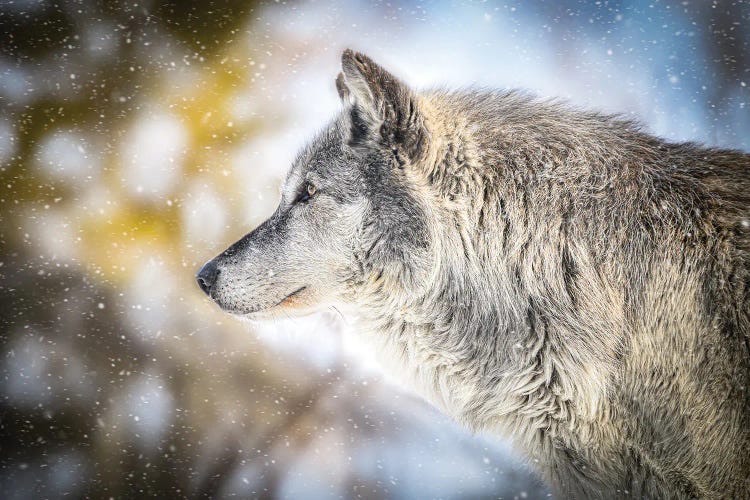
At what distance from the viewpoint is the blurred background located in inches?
235

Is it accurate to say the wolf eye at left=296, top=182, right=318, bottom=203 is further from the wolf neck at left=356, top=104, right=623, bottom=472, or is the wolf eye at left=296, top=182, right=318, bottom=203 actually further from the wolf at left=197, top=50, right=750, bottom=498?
the wolf neck at left=356, top=104, right=623, bottom=472

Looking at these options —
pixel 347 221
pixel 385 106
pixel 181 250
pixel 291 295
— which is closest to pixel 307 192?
pixel 347 221

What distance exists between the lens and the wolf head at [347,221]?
97.0 inches

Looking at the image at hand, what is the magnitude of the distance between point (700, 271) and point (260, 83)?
5.27 meters

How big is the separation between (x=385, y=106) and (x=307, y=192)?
0.59m

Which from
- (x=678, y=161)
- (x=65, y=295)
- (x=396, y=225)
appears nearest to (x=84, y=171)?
(x=65, y=295)

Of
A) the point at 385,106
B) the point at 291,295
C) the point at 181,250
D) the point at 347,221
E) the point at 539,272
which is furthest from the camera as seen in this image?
the point at 181,250

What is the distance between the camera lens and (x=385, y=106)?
2.43 m

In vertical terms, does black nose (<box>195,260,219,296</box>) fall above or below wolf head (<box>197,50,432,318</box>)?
below

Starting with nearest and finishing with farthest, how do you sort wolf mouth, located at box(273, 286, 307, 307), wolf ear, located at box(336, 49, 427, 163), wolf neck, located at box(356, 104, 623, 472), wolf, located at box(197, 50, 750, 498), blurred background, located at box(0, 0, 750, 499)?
wolf, located at box(197, 50, 750, 498), wolf neck, located at box(356, 104, 623, 472), wolf ear, located at box(336, 49, 427, 163), wolf mouth, located at box(273, 286, 307, 307), blurred background, located at box(0, 0, 750, 499)

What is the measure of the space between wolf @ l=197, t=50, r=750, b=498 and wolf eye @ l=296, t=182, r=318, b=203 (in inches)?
0.6

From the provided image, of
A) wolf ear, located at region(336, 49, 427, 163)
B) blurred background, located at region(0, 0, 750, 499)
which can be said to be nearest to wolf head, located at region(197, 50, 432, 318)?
wolf ear, located at region(336, 49, 427, 163)

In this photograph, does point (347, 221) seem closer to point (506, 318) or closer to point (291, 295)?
point (291, 295)

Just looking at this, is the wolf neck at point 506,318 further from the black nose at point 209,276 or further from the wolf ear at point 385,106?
the black nose at point 209,276
